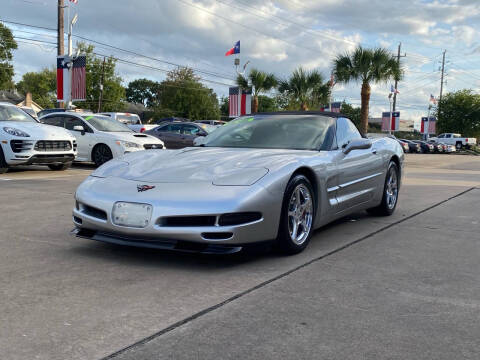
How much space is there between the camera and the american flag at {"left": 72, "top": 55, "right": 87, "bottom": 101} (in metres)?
21.7

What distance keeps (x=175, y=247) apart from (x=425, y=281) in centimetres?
179

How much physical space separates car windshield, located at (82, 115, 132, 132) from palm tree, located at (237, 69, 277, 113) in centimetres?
2284

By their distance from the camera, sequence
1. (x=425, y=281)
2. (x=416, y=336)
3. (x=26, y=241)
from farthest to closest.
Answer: (x=26, y=241) → (x=425, y=281) → (x=416, y=336)

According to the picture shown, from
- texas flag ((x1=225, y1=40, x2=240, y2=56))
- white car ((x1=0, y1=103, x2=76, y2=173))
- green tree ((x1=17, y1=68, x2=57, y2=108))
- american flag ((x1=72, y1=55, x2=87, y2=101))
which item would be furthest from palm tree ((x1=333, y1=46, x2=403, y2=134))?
green tree ((x1=17, y1=68, x2=57, y2=108))

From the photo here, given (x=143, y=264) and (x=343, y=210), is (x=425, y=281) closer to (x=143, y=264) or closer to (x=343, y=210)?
(x=343, y=210)

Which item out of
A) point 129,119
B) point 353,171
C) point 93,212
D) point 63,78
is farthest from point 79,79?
point 93,212

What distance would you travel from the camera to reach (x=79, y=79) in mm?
21844

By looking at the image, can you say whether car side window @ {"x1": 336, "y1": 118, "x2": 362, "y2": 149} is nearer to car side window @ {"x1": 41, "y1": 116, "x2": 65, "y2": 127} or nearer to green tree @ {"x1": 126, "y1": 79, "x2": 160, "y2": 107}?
car side window @ {"x1": 41, "y1": 116, "x2": 65, "y2": 127}

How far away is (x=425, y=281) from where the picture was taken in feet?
12.0

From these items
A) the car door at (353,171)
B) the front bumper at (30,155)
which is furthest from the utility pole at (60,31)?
the car door at (353,171)

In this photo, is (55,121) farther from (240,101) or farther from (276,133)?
(240,101)

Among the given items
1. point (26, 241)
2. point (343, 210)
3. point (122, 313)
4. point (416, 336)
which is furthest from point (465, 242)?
point (26, 241)

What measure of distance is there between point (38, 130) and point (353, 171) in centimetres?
798

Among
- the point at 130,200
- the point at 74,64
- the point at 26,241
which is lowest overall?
the point at 26,241
